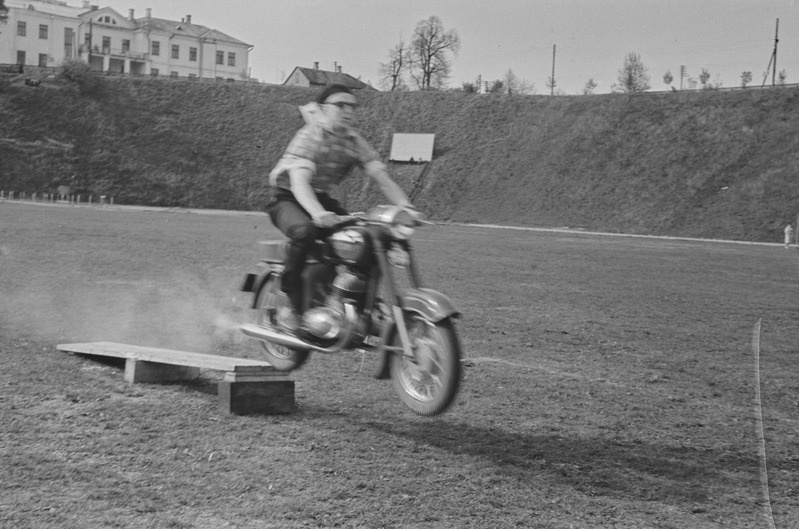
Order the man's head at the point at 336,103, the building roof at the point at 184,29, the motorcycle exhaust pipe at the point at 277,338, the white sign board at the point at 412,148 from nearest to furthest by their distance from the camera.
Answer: the man's head at the point at 336,103 → the motorcycle exhaust pipe at the point at 277,338 → the white sign board at the point at 412,148 → the building roof at the point at 184,29

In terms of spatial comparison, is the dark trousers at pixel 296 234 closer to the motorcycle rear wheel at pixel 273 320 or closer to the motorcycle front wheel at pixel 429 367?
the motorcycle rear wheel at pixel 273 320

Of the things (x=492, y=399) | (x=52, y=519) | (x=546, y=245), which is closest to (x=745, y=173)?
(x=546, y=245)

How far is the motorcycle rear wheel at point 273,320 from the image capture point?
8742 millimetres

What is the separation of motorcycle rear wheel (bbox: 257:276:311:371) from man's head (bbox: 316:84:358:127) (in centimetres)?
179

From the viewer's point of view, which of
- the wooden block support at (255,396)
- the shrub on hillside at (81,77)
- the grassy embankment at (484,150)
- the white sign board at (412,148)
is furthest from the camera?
the shrub on hillside at (81,77)

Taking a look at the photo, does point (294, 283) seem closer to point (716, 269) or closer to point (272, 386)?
point (272, 386)

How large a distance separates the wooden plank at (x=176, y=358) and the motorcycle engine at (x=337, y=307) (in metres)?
0.79

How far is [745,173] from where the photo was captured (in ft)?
212

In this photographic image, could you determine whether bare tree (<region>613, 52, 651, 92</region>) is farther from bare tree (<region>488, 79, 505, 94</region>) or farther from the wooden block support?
the wooden block support

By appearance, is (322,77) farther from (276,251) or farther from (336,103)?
(336,103)

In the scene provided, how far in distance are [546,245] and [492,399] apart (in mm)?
31260

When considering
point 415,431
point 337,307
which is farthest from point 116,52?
point 415,431

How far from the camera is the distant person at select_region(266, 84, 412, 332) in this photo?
24.8ft

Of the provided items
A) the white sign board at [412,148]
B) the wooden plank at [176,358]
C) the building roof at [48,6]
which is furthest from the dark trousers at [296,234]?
the building roof at [48,6]
